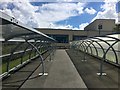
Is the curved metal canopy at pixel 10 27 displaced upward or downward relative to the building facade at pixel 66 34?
downward

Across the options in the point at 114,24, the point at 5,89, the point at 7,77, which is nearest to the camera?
the point at 5,89

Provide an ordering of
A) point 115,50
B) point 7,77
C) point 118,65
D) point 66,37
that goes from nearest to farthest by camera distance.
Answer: point 7,77 < point 118,65 < point 115,50 < point 66,37

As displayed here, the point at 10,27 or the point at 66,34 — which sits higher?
the point at 66,34

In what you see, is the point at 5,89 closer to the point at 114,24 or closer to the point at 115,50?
the point at 115,50

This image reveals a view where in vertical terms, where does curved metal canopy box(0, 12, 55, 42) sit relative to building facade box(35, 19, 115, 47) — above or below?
below

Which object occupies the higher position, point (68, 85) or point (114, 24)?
point (114, 24)

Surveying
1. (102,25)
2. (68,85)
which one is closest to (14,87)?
(68,85)

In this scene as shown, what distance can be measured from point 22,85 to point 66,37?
51992mm

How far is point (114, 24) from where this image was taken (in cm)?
6375

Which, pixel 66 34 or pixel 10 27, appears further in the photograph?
pixel 66 34

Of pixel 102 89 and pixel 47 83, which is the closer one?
pixel 102 89

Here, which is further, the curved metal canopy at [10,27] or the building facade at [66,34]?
the building facade at [66,34]

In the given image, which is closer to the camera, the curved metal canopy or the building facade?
the curved metal canopy

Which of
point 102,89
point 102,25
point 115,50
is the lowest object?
point 102,89
